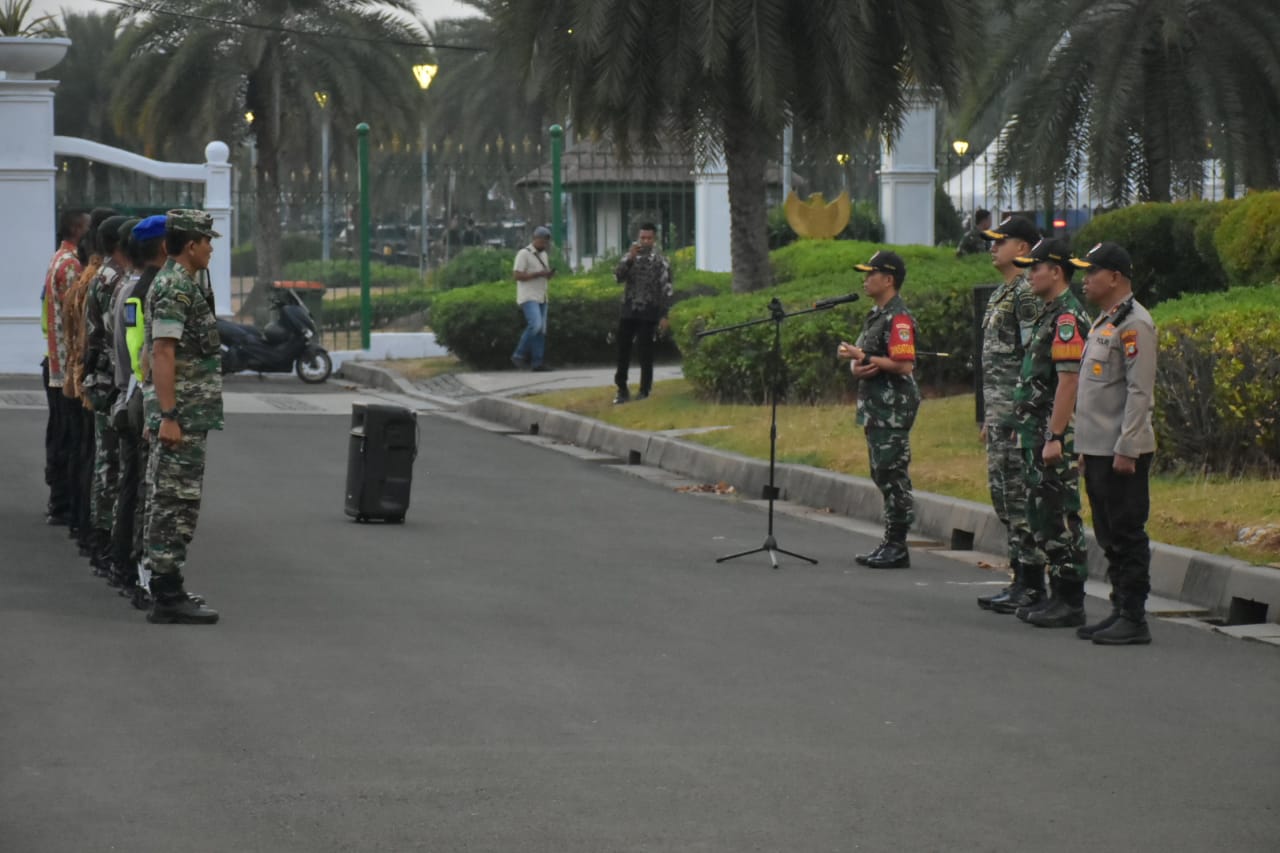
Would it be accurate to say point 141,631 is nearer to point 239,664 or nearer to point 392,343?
point 239,664

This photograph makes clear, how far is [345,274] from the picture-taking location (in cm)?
3189

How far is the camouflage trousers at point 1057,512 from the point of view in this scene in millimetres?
9711

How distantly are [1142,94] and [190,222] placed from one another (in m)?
15.6

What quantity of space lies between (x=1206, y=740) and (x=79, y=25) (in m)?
41.2

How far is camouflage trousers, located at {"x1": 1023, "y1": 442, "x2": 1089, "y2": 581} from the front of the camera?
9.71m

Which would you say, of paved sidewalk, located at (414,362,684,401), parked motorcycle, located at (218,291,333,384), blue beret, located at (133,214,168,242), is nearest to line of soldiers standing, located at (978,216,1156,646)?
blue beret, located at (133,214,168,242)

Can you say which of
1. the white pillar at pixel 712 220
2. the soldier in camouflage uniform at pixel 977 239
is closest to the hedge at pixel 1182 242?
the soldier in camouflage uniform at pixel 977 239

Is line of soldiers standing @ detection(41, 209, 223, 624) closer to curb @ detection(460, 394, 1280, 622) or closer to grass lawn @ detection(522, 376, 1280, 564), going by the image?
curb @ detection(460, 394, 1280, 622)

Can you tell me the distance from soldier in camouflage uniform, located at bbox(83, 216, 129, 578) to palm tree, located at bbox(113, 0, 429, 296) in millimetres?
26228

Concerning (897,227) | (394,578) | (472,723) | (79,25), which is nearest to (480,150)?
(79,25)

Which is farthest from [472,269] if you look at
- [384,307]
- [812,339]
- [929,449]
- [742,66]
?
[929,449]

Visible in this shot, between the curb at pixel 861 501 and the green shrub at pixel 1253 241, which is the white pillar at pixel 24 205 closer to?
the curb at pixel 861 501

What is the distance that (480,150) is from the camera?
51.7 m

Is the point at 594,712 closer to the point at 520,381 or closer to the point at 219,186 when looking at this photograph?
the point at 520,381
